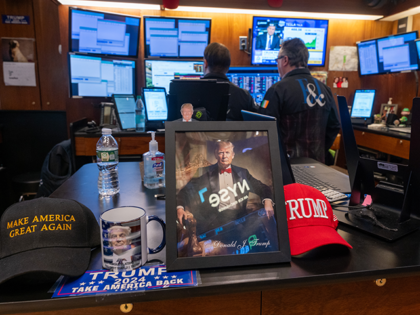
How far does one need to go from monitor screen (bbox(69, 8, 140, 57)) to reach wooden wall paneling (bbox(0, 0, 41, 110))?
1.20 feet

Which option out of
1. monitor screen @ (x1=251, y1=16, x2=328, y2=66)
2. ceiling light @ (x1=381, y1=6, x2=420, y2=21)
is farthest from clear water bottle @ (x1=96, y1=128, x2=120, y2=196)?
ceiling light @ (x1=381, y1=6, x2=420, y2=21)

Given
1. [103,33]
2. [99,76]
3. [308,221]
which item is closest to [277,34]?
[103,33]

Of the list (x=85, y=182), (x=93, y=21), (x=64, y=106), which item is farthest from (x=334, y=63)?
(x=85, y=182)

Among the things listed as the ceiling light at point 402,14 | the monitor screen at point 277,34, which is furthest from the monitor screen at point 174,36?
the ceiling light at point 402,14

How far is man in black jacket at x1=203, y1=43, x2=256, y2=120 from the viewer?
2389 millimetres

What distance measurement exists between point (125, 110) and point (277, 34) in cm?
188

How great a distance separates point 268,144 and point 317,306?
358 millimetres

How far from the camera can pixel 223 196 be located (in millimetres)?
620

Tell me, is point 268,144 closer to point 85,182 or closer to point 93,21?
point 85,182

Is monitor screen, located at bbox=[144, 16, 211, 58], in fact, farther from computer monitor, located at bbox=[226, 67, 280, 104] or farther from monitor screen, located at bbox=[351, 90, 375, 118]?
monitor screen, located at bbox=[351, 90, 375, 118]

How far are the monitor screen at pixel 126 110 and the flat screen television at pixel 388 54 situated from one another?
2753 mm

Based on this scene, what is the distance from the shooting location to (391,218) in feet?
2.60

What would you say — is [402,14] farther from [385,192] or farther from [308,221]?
[308,221]

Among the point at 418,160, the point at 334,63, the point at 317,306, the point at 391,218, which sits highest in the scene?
the point at 334,63
